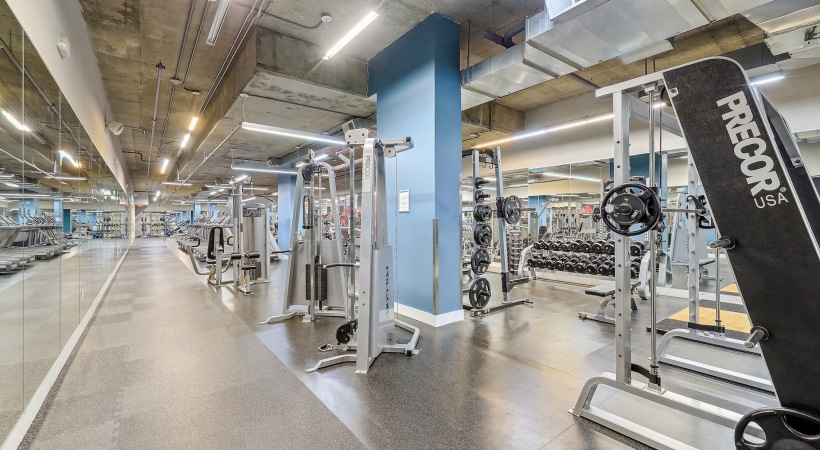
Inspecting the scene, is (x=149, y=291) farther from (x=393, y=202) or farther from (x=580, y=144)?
(x=580, y=144)

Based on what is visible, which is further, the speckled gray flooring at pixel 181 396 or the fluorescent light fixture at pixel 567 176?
the fluorescent light fixture at pixel 567 176

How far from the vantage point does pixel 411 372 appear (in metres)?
2.89

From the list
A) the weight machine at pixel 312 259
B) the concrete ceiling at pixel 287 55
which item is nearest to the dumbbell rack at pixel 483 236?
the weight machine at pixel 312 259

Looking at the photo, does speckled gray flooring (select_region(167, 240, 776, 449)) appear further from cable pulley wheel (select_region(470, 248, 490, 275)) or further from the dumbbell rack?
cable pulley wheel (select_region(470, 248, 490, 275))

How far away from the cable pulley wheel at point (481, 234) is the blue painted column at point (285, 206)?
29.0 ft

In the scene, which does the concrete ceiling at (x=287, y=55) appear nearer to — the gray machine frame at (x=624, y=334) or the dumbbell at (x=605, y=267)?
the gray machine frame at (x=624, y=334)

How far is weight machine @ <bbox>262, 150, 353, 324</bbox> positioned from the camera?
4227mm

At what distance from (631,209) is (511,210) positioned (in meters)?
2.90

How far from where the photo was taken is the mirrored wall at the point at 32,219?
193cm

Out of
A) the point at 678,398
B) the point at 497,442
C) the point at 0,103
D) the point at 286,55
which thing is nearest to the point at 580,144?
the point at 286,55

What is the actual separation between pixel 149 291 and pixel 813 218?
8209 mm

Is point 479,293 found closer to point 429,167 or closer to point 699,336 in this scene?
point 429,167

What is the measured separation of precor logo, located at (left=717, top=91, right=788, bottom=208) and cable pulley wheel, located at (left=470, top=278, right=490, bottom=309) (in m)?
3.22

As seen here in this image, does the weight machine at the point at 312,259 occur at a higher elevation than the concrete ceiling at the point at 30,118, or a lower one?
lower
